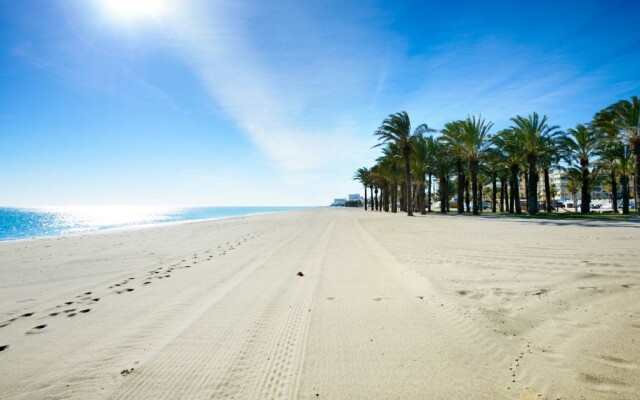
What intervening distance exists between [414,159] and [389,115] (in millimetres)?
9535

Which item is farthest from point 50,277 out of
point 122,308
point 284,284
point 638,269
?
point 638,269

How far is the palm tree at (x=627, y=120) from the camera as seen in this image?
88.2ft

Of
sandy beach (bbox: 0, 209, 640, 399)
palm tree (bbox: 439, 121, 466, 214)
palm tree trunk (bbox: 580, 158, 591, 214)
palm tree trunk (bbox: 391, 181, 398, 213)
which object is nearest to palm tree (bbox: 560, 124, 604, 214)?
palm tree trunk (bbox: 580, 158, 591, 214)

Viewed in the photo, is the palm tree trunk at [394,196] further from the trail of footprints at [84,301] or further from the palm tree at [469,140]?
the trail of footprints at [84,301]

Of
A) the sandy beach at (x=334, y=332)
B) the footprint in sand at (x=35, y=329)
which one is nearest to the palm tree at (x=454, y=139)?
the sandy beach at (x=334, y=332)

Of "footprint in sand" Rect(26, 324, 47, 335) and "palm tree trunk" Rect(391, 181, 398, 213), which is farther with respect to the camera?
"palm tree trunk" Rect(391, 181, 398, 213)

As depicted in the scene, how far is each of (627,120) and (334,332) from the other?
1458 inches

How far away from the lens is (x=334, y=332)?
13.2 feet

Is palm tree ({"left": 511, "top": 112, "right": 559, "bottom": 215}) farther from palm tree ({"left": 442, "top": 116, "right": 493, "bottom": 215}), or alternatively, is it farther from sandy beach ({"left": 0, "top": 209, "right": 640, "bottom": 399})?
sandy beach ({"left": 0, "top": 209, "right": 640, "bottom": 399})

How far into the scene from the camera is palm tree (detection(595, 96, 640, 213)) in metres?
26.9

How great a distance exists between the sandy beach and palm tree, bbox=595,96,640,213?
28788 mm

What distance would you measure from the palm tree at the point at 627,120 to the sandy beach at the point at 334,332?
28.8 metres

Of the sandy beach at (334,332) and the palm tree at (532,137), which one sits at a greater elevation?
the palm tree at (532,137)

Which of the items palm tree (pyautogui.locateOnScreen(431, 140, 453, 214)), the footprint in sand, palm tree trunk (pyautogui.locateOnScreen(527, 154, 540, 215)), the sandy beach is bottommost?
the footprint in sand
